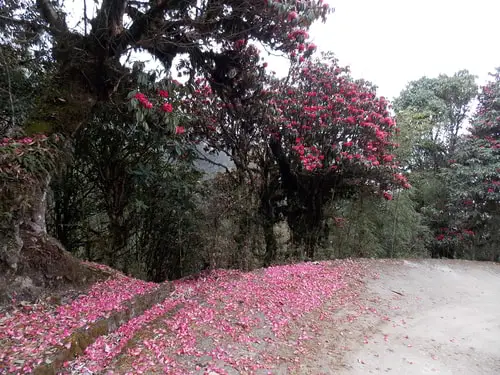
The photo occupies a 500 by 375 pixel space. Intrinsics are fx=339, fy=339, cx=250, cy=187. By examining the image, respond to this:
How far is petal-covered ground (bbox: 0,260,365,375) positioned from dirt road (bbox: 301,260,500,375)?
284 millimetres

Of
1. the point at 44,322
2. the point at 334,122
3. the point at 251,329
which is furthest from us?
the point at 334,122

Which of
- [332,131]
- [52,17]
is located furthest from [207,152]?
[52,17]

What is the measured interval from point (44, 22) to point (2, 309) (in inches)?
120

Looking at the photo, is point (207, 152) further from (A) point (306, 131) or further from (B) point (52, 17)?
(B) point (52, 17)

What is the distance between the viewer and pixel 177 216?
5719mm

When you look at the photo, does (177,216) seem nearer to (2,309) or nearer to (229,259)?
(229,259)

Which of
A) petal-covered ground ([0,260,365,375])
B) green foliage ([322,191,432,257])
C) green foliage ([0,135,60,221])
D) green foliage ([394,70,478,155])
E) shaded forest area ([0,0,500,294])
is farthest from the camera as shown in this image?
green foliage ([394,70,478,155])

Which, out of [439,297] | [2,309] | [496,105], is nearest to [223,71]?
[2,309]

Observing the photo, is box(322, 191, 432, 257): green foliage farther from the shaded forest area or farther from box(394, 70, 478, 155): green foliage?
box(394, 70, 478, 155): green foliage

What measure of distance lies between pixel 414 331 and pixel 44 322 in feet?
11.4

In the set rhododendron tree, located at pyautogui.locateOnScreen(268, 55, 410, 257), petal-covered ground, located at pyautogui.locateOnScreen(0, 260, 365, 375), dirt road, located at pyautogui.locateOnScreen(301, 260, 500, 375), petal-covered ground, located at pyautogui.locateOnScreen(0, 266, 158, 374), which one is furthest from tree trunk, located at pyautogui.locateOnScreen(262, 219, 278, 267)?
petal-covered ground, located at pyautogui.locateOnScreen(0, 266, 158, 374)

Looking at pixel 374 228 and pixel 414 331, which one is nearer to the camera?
pixel 414 331

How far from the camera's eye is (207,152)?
7.04 m

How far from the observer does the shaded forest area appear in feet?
11.3
